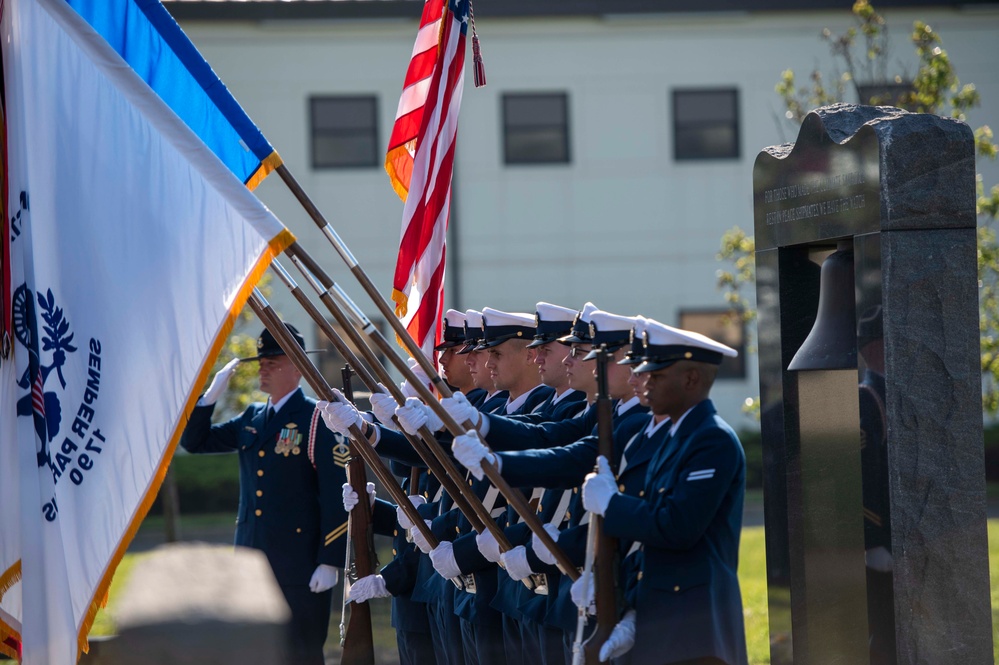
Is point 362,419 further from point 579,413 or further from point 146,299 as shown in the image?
point 146,299

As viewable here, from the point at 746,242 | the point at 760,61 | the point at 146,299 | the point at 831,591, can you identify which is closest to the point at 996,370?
the point at 746,242

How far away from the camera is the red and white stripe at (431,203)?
6242 millimetres

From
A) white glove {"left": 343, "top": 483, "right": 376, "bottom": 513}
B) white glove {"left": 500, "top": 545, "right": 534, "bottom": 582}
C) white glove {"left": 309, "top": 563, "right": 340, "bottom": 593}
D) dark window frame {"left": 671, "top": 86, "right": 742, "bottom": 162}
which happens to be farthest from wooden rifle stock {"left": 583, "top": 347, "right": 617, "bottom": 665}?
dark window frame {"left": 671, "top": 86, "right": 742, "bottom": 162}

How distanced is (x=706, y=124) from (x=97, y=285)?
16.2m

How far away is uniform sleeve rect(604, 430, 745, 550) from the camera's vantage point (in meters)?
4.10

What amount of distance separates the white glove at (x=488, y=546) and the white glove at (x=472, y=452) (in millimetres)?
708

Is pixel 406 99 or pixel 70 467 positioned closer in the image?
pixel 70 467

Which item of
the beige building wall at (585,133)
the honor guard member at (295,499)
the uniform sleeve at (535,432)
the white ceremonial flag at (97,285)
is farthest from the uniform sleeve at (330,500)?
the beige building wall at (585,133)

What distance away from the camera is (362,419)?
567 centimetres

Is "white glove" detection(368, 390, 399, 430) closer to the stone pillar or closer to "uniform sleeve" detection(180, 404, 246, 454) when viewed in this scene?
the stone pillar

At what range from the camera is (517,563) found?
4.94 m

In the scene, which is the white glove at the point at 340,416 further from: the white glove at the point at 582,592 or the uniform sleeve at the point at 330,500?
the white glove at the point at 582,592

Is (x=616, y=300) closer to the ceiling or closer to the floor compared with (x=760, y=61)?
closer to the floor

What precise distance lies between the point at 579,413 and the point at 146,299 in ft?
6.30
